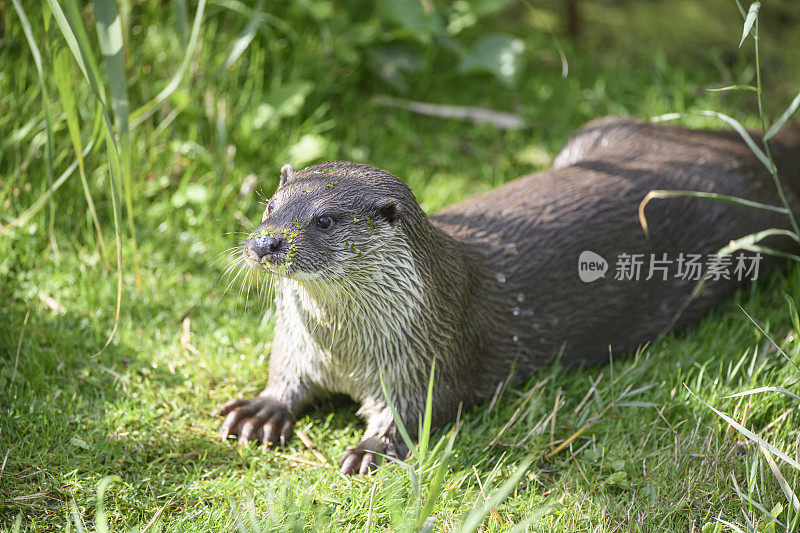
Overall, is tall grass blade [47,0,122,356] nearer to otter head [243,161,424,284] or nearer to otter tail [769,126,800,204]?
otter head [243,161,424,284]

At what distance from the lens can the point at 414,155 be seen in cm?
323

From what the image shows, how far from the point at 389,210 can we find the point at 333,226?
13 cm

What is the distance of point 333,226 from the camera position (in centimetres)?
190

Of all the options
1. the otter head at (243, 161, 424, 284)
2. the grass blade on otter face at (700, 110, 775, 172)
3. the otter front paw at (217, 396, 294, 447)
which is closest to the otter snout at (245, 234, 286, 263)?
the otter head at (243, 161, 424, 284)

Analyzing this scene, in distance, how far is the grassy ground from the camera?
1892 millimetres

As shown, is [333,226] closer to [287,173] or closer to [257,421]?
[287,173]

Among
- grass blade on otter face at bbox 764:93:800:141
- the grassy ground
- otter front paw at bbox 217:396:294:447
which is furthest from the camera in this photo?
otter front paw at bbox 217:396:294:447

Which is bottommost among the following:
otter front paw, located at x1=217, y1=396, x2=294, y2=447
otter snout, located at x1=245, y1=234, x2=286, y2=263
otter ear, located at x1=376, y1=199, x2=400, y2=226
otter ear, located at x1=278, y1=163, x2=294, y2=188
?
otter front paw, located at x1=217, y1=396, x2=294, y2=447

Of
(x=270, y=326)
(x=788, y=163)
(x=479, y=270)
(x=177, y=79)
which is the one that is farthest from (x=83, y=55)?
(x=788, y=163)

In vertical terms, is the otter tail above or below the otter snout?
below

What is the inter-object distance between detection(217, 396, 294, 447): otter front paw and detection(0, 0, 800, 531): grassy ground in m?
0.04

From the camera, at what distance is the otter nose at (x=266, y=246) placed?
180cm

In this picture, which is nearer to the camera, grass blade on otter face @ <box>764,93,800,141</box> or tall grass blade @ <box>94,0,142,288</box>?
grass blade on otter face @ <box>764,93,800,141</box>

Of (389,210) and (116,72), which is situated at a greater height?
(116,72)
